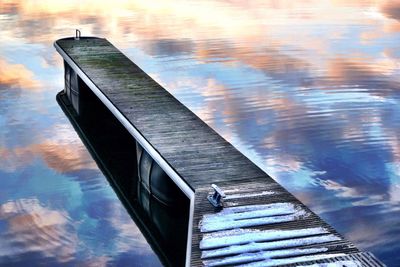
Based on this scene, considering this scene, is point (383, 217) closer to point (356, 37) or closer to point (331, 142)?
point (331, 142)

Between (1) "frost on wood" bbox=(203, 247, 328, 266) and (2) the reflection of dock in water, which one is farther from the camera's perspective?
(2) the reflection of dock in water

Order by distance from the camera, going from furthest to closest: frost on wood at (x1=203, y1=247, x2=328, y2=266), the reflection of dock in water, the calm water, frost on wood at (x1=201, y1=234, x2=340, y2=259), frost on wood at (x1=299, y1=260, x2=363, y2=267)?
the calm water < the reflection of dock in water < frost on wood at (x1=201, y1=234, x2=340, y2=259) < frost on wood at (x1=203, y1=247, x2=328, y2=266) < frost on wood at (x1=299, y1=260, x2=363, y2=267)

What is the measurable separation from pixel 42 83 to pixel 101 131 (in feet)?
14.4

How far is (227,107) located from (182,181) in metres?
7.45

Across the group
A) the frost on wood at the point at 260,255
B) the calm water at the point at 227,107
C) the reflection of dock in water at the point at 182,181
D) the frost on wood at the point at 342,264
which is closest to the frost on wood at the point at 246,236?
the reflection of dock in water at the point at 182,181

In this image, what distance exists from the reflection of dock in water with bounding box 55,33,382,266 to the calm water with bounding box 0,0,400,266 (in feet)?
2.08

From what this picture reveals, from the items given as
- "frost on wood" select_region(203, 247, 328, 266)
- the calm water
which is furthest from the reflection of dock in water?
the calm water

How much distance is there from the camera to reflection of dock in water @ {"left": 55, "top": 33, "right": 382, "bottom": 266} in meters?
9.44

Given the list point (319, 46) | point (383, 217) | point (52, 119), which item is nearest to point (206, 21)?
point (319, 46)

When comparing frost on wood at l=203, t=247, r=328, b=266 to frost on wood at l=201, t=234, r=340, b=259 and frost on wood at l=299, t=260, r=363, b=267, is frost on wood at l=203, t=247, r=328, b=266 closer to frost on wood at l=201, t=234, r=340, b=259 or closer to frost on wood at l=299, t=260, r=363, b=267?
frost on wood at l=201, t=234, r=340, b=259

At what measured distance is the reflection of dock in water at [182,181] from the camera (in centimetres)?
944

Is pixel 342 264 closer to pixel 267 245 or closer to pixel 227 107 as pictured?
pixel 267 245

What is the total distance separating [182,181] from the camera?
11.6m

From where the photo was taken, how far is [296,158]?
15.5 m
